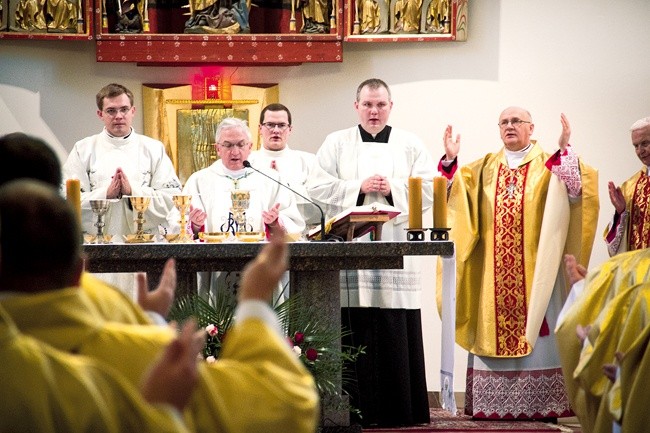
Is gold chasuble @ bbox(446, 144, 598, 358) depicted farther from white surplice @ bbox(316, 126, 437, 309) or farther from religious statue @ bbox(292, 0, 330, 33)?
religious statue @ bbox(292, 0, 330, 33)

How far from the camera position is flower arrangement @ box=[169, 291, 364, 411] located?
5.46 metres

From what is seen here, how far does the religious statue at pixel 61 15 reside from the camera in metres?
9.01

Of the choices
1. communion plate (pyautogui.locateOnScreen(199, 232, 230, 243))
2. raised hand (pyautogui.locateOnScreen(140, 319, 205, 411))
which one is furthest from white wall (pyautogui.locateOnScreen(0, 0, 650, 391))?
raised hand (pyautogui.locateOnScreen(140, 319, 205, 411))

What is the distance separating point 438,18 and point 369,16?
1.80 feet

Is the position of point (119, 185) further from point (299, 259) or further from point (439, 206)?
point (439, 206)

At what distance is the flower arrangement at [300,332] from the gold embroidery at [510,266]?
2439 mm

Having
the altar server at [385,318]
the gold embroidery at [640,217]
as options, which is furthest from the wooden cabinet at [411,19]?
the gold embroidery at [640,217]

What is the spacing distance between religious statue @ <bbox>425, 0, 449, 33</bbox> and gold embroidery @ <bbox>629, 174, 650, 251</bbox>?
2.33m

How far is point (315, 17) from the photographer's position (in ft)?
30.0

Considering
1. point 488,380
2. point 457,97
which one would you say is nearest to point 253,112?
point 457,97

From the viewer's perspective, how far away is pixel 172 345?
2.19 metres

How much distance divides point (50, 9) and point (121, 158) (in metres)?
1.80

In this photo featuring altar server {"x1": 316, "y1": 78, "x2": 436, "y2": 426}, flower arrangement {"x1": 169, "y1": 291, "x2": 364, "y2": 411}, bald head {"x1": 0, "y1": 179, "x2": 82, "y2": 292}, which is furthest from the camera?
altar server {"x1": 316, "y1": 78, "x2": 436, "y2": 426}

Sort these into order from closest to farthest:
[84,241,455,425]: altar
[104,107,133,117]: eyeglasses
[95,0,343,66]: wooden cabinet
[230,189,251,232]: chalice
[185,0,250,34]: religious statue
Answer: [84,241,455,425]: altar, [230,189,251,232]: chalice, [104,107,133,117]: eyeglasses, [95,0,343,66]: wooden cabinet, [185,0,250,34]: religious statue
